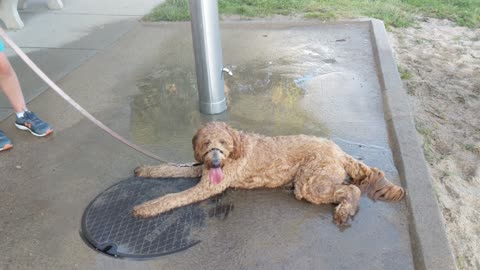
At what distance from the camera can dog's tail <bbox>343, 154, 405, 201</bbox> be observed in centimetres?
320

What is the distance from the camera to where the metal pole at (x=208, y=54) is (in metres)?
4.31

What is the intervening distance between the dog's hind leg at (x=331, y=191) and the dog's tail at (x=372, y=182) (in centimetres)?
13

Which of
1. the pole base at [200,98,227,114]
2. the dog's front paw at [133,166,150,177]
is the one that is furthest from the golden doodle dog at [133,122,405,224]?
the pole base at [200,98,227,114]

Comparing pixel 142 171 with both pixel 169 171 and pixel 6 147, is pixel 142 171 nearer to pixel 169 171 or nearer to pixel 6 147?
pixel 169 171

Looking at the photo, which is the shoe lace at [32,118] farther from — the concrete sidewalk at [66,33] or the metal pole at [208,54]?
the metal pole at [208,54]

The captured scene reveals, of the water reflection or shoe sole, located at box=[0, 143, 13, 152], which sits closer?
shoe sole, located at box=[0, 143, 13, 152]

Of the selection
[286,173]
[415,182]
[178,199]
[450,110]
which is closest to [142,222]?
[178,199]

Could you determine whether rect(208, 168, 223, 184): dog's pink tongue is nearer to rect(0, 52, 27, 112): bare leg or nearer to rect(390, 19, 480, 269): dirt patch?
rect(390, 19, 480, 269): dirt patch

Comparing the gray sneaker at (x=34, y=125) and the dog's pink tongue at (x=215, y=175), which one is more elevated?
the dog's pink tongue at (x=215, y=175)

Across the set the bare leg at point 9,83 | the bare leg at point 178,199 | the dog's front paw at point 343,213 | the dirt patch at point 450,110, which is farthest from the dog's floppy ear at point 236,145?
the bare leg at point 9,83

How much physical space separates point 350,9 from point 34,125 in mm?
5572

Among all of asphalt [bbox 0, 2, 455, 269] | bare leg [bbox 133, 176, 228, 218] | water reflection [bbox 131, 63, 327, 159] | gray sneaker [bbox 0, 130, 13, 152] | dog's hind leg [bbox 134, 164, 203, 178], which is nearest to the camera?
asphalt [bbox 0, 2, 455, 269]

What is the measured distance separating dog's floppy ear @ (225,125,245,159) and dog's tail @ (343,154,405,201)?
0.81 meters

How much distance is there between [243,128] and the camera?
4316 millimetres
